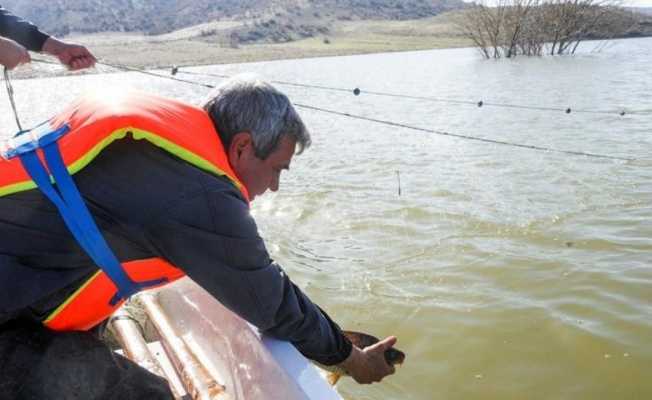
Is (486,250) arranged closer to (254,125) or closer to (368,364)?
(368,364)

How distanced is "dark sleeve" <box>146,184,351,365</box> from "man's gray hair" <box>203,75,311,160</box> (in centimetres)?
25

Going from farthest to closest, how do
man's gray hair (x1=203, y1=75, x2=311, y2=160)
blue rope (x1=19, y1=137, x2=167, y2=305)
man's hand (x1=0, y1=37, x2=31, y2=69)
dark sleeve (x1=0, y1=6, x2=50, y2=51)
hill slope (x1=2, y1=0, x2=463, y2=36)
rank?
hill slope (x1=2, y1=0, x2=463, y2=36)
dark sleeve (x1=0, y1=6, x2=50, y2=51)
man's hand (x1=0, y1=37, x2=31, y2=69)
man's gray hair (x1=203, y1=75, x2=311, y2=160)
blue rope (x1=19, y1=137, x2=167, y2=305)

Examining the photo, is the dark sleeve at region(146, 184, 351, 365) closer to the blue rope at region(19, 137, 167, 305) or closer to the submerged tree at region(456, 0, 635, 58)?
the blue rope at region(19, 137, 167, 305)

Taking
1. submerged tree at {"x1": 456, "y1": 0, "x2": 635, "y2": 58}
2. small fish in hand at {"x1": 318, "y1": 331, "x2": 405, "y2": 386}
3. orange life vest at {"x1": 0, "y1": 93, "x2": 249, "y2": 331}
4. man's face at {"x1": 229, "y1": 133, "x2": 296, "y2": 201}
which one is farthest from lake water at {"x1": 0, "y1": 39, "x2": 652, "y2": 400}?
submerged tree at {"x1": 456, "y1": 0, "x2": 635, "y2": 58}

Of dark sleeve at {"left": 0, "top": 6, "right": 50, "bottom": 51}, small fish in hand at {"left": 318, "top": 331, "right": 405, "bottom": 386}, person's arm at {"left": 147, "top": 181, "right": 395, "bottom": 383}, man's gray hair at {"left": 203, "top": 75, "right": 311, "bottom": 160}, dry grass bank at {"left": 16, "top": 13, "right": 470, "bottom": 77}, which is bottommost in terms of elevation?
dry grass bank at {"left": 16, "top": 13, "right": 470, "bottom": 77}

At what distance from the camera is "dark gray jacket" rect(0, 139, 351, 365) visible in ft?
5.41

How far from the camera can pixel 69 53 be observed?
3.87 meters

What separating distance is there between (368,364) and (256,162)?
91 centimetres

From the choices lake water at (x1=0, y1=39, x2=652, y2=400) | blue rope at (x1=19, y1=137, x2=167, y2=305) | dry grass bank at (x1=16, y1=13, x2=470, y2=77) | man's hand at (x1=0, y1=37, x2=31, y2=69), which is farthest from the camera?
dry grass bank at (x1=16, y1=13, x2=470, y2=77)

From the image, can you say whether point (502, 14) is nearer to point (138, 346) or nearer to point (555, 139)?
point (555, 139)

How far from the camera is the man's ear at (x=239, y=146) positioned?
1930mm

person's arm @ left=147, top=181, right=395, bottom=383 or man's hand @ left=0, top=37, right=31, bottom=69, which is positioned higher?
man's hand @ left=0, top=37, right=31, bottom=69

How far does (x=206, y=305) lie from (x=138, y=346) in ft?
1.30

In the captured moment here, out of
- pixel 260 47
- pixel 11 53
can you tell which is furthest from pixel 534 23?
pixel 11 53
